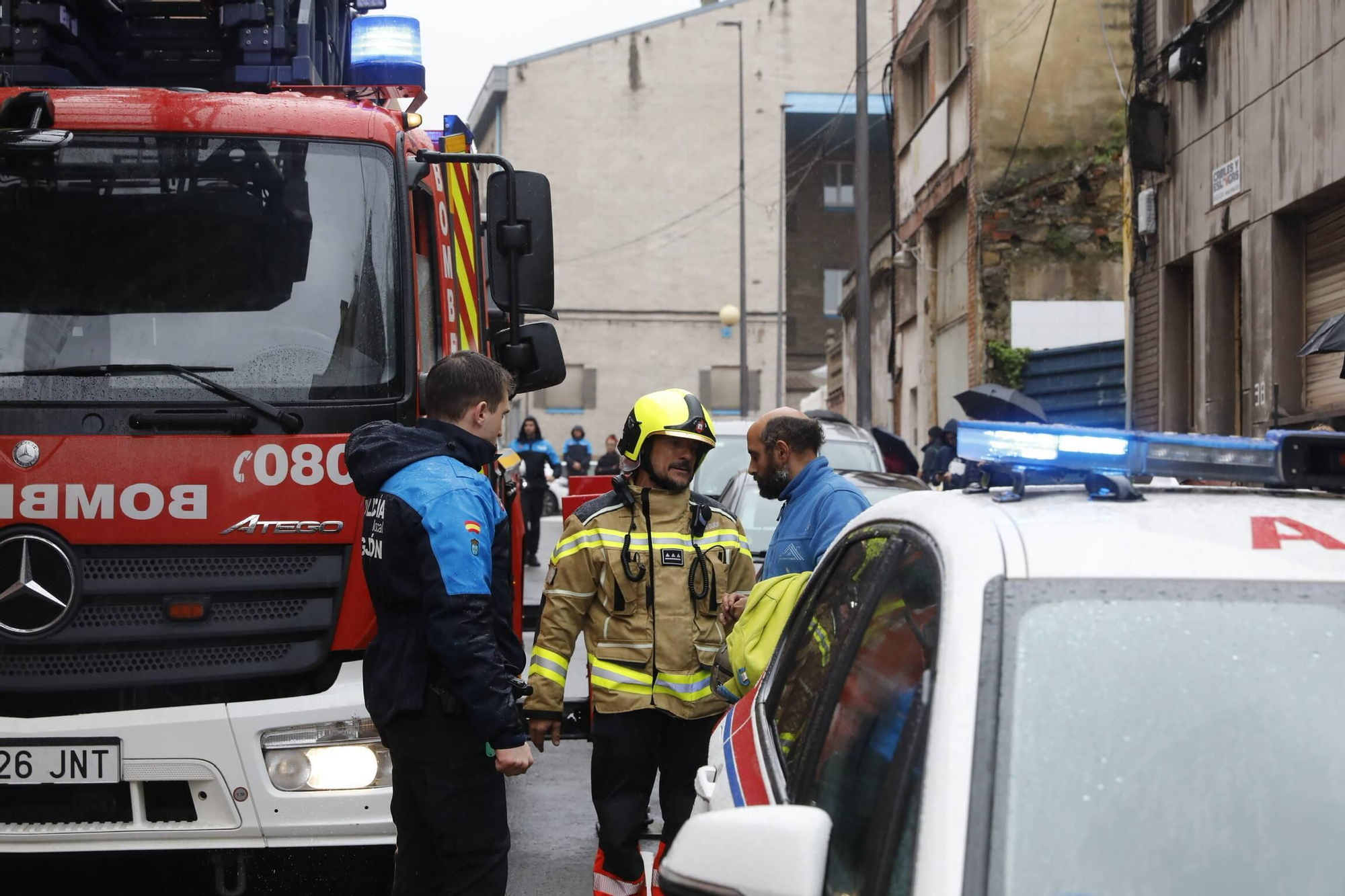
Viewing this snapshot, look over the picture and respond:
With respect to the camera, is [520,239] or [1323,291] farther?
[1323,291]

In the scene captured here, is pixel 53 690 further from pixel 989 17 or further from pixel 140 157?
pixel 989 17

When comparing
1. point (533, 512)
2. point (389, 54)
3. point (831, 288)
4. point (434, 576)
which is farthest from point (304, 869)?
point (831, 288)

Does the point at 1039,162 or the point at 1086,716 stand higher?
the point at 1039,162

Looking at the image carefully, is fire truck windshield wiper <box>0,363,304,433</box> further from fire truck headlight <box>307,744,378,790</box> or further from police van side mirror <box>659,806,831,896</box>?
police van side mirror <box>659,806,831,896</box>

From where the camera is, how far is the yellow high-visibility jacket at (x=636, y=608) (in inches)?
193

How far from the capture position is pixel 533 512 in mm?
19141

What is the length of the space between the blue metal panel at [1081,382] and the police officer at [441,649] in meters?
14.9

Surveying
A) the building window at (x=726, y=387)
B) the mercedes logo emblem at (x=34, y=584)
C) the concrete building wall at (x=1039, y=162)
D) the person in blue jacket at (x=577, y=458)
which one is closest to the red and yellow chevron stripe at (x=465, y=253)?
the mercedes logo emblem at (x=34, y=584)

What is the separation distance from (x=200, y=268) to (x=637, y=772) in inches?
87.1

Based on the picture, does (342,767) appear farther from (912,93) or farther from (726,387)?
(726,387)

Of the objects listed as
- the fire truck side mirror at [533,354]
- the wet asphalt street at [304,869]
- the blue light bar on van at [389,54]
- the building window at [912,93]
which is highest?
the building window at [912,93]

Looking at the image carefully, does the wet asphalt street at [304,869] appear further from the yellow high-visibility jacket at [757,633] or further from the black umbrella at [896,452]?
the black umbrella at [896,452]

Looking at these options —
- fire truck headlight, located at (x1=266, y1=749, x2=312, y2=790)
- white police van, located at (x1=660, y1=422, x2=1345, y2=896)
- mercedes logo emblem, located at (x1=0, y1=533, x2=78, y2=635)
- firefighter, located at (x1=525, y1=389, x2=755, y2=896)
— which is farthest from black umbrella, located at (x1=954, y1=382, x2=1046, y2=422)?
white police van, located at (x1=660, y1=422, x2=1345, y2=896)

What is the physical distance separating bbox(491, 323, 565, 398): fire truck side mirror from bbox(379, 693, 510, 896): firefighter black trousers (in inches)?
82.6
